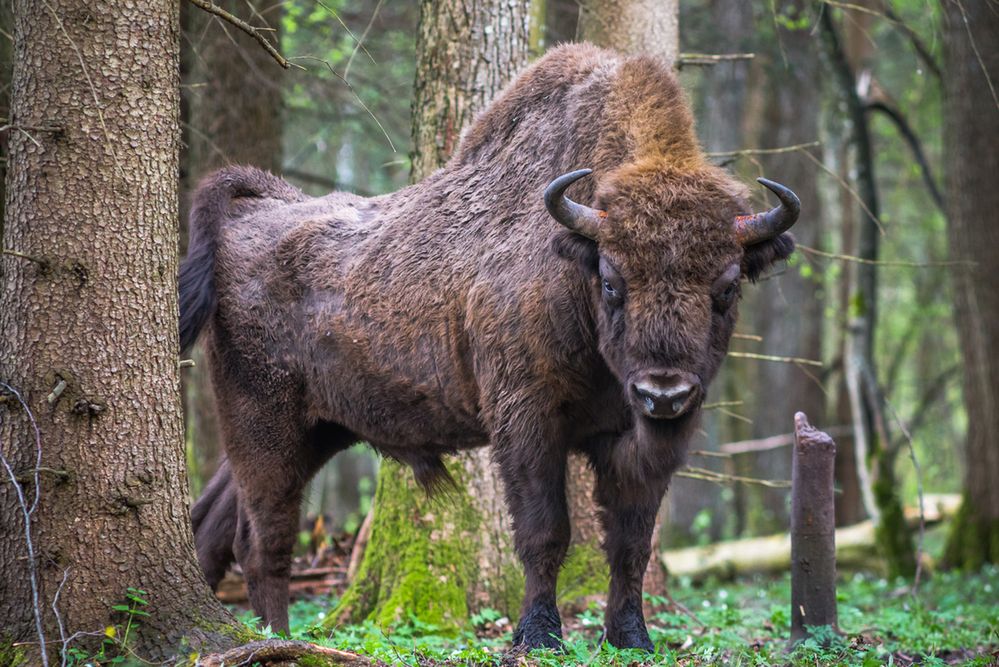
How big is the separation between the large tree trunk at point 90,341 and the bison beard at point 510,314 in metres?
1.76

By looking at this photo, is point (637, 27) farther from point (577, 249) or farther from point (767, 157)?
point (767, 157)

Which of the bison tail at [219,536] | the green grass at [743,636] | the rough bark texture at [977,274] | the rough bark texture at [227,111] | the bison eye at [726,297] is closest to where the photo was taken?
the bison eye at [726,297]

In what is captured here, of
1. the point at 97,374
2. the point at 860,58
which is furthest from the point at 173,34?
the point at 860,58

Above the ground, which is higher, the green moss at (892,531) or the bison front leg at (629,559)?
the bison front leg at (629,559)

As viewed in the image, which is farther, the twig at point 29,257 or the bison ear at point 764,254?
the bison ear at point 764,254

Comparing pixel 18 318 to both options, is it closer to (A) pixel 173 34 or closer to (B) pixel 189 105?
(A) pixel 173 34

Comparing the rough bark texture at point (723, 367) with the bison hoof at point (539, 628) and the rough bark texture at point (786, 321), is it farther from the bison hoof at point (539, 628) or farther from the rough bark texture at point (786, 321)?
the bison hoof at point (539, 628)

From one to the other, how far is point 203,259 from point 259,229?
1.36ft

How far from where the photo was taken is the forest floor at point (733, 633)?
16.6 feet

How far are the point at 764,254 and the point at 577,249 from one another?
0.91 meters

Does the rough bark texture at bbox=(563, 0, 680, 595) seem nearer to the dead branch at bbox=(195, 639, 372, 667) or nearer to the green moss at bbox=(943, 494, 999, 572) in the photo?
the dead branch at bbox=(195, 639, 372, 667)

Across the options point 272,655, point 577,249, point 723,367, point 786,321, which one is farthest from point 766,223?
point 786,321

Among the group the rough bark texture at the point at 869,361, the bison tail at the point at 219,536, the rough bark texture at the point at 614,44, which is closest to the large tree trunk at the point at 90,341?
the bison tail at the point at 219,536

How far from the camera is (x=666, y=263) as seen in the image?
4.83 meters
